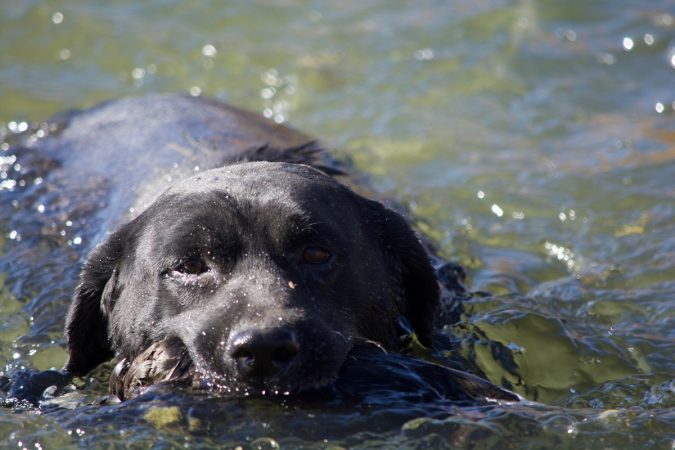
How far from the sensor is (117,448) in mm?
3779

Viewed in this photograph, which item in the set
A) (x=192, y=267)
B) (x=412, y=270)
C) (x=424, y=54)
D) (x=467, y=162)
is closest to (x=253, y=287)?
(x=192, y=267)

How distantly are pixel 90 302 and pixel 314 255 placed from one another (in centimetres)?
122

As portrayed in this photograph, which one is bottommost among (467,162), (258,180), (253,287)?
(253,287)

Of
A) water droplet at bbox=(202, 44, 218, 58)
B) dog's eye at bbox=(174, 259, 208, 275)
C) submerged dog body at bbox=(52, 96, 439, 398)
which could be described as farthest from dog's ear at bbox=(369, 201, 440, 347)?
water droplet at bbox=(202, 44, 218, 58)

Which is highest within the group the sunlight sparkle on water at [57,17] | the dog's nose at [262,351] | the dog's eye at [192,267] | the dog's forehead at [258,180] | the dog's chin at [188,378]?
the sunlight sparkle on water at [57,17]

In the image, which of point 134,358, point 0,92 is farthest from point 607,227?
point 0,92

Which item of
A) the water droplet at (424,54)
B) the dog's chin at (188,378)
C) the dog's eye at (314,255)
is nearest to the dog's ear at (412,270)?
the dog's eye at (314,255)

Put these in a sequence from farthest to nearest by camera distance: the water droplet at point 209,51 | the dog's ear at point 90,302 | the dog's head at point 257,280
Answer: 1. the water droplet at point 209,51
2. the dog's ear at point 90,302
3. the dog's head at point 257,280

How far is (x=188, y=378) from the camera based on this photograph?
3.96 m

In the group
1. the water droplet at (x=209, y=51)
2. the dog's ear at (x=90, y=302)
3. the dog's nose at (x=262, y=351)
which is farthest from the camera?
the water droplet at (x=209, y=51)

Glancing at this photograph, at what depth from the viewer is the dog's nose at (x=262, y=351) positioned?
365 centimetres

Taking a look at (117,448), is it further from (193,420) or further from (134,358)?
(134,358)

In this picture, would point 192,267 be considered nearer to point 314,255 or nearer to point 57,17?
point 314,255

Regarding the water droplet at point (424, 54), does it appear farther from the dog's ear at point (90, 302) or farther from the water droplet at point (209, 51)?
the dog's ear at point (90, 302)
